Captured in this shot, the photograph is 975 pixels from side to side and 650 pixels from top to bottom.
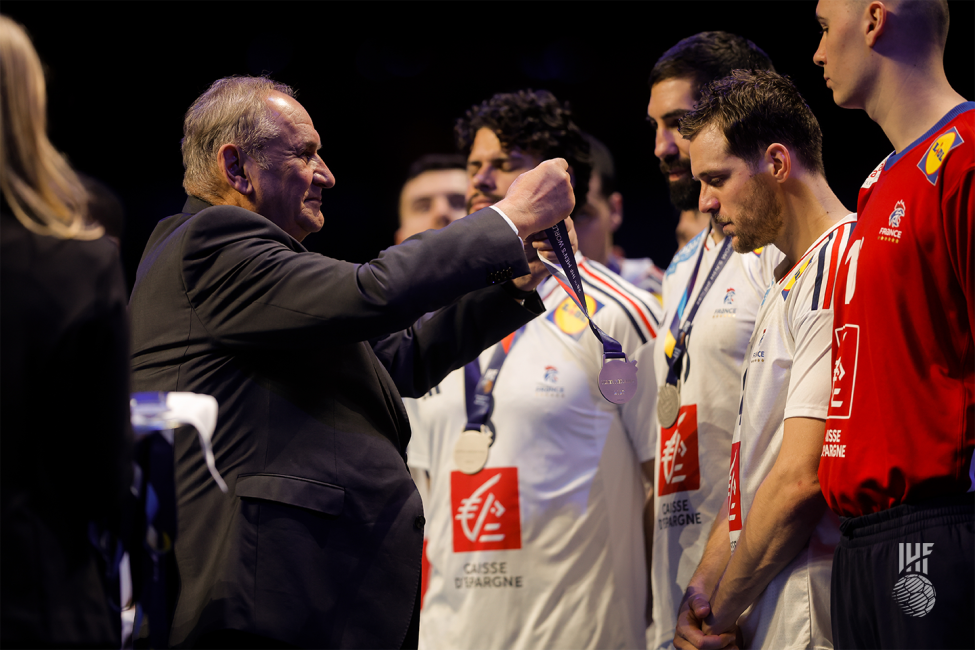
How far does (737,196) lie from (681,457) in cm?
81

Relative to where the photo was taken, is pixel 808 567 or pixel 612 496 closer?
pixel 808 567

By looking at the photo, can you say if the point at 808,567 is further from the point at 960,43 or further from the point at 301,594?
the point at 960,43

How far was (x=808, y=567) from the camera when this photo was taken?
1.92 meters

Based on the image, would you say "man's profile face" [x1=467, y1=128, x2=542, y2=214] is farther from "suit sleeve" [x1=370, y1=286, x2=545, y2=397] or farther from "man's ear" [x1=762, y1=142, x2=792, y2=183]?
"man's ear" [x1=762, y1=142, x2=792, y2=183]

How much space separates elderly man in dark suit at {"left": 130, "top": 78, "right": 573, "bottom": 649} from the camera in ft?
5.54

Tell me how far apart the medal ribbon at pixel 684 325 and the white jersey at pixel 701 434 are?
0.07 ft

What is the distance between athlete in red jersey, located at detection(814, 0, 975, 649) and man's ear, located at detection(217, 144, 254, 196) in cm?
133

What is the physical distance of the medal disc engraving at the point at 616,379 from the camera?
7.16ft

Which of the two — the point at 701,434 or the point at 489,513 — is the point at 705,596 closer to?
the point at 701,434

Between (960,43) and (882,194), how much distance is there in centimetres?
390

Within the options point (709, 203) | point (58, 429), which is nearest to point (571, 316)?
point (709, 203)

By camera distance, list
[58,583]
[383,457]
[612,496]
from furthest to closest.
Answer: [612,496], [383,457], [58,583]

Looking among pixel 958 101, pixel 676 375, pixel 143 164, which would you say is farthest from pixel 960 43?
pixel 143 164

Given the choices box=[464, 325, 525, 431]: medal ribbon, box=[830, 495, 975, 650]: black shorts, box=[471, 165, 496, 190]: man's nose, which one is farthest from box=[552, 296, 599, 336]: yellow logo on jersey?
box=[830, 495, 975, 650]: black shorts
